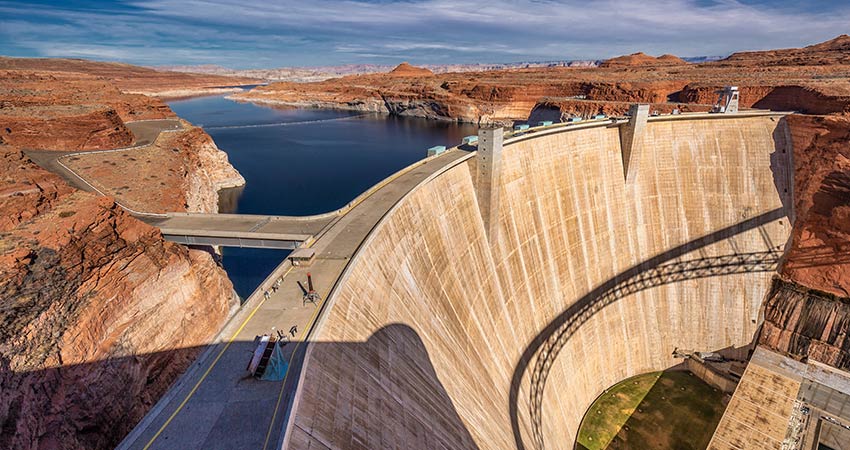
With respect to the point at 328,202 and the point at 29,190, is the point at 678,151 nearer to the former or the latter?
the point at 328,202

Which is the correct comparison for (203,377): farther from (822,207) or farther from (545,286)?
(822,207)

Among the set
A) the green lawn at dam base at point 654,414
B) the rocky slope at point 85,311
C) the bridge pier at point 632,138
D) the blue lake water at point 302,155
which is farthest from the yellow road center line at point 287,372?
the bridge pier at point 632,138

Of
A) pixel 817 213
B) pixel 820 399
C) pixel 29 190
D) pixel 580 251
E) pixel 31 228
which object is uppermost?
pixel 29 190

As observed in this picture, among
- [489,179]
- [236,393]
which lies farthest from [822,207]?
[236,393]

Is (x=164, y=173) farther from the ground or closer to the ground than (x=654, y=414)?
farther from the ground

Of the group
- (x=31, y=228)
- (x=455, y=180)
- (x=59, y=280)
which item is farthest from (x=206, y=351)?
(x=455, y=180)

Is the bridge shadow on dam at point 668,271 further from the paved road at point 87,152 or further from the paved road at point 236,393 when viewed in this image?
the paved road at point 87,152
